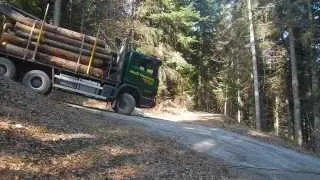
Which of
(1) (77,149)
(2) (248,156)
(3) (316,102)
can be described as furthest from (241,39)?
(1) (77,149)

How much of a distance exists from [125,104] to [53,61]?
346 cm

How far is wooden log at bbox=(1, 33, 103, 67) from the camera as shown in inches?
716

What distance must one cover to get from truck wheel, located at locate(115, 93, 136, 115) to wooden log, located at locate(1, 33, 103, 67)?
165 centimetres

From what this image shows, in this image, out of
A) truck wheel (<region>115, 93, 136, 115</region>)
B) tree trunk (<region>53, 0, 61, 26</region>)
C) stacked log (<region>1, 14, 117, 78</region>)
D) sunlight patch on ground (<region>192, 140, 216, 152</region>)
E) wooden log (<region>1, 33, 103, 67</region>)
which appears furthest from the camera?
tree trunk (<region>53, 0, 61, 26</region>)

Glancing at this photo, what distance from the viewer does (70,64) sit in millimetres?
19031

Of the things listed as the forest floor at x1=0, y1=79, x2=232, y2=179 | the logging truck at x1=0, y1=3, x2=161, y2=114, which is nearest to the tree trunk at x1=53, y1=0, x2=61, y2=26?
the logging truck at x1=0, y1=3, x2=161, y2=114

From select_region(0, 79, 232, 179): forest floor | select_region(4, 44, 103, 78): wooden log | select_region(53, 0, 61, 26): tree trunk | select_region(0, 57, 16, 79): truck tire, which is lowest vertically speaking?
select_region(0, 79, 232, 179): forest floor

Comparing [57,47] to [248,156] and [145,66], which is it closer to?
[145,66]

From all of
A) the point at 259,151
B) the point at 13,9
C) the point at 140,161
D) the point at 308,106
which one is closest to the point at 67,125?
the point at 140,161

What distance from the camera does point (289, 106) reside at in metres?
35.5

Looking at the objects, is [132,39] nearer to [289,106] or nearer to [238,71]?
[238,71]

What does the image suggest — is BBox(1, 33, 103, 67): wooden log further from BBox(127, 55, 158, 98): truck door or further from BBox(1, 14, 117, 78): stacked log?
BBox(127, 55, 158, 98): truck door

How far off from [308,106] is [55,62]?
64.1 feet

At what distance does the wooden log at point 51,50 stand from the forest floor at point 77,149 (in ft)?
14.1
